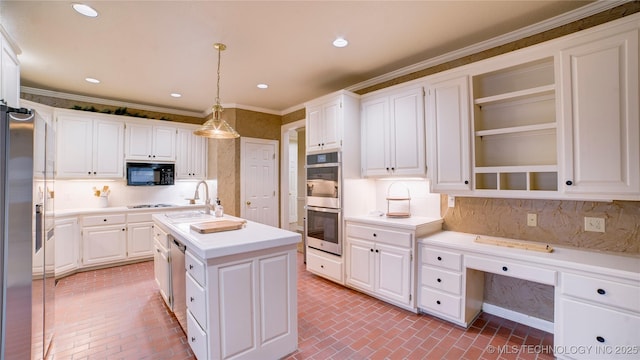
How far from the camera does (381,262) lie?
9.55 feet

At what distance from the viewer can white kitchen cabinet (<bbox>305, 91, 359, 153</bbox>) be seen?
3.26 metres

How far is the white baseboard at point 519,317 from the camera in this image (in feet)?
7.81

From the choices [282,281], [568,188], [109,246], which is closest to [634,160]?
[568,188]

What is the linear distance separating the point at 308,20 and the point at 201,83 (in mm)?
2161

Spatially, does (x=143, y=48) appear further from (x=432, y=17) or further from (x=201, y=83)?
(x=432, y=17)

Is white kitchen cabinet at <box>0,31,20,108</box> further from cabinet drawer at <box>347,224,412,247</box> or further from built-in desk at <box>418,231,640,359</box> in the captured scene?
built-in desk at <box>418,231,640,359</box>

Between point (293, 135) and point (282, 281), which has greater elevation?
point (293, 135)

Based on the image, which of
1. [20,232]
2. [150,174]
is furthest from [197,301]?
[150,174]

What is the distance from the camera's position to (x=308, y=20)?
229 centimetres

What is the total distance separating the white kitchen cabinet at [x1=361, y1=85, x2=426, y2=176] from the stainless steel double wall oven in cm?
42


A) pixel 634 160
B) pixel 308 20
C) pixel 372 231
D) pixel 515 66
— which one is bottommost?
pixel 372 231

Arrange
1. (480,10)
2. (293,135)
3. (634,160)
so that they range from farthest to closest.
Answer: (293,135), (480,10), (634,160)

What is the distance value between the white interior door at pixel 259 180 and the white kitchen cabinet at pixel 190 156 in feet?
3.09

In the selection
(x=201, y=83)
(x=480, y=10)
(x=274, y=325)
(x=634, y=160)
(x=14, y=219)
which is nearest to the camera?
(x=14, y=219)
